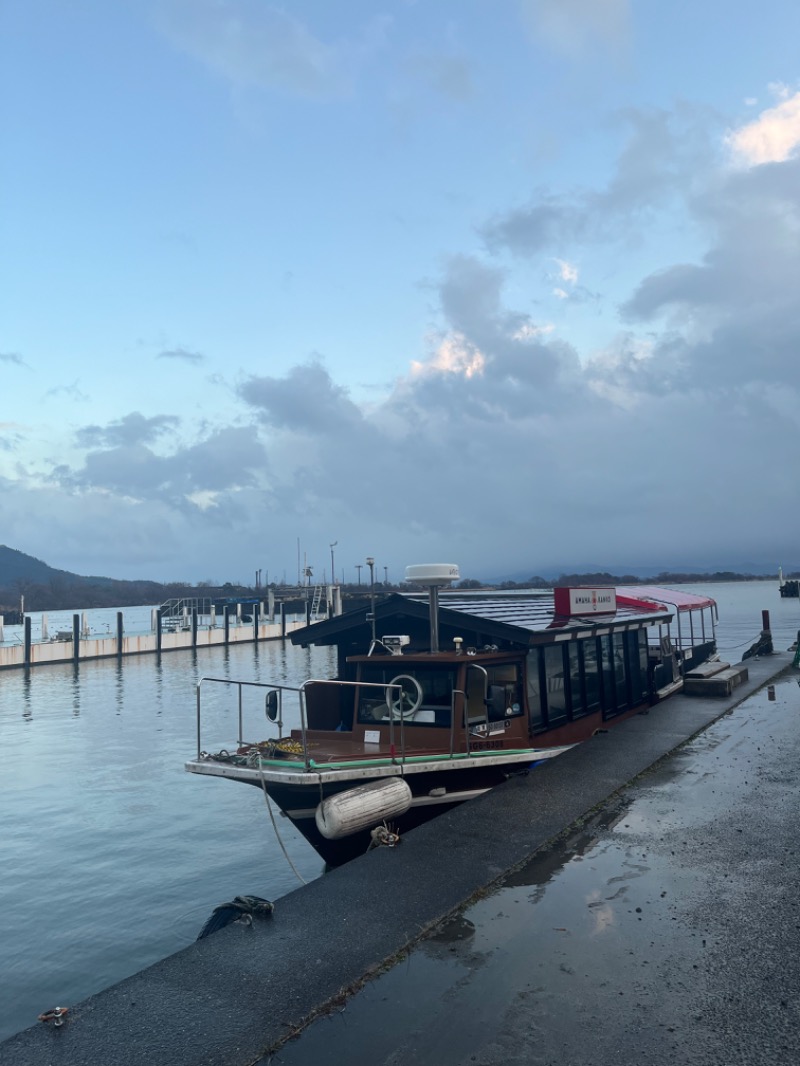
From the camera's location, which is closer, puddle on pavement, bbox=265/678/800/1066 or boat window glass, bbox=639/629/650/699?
puddle on pavement, bbox=265/678/800/1066

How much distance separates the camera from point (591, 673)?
15.0m

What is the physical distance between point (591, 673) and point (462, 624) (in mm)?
3783

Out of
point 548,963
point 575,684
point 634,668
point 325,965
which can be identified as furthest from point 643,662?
point 325,965

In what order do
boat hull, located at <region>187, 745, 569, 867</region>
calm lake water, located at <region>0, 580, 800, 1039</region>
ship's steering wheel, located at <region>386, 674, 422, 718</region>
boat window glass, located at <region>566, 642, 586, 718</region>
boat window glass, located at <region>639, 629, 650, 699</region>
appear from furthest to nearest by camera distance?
boat window glass, located at <region>639, 629, 650, 699</region> → boat window glass, located at <region>566, 642, 586, 718</region> → ship's steering wheel, located at <region>386, 674, 422, 718</region> → calm lake water, located at <region>0, 580, 800, 1039</region> → boat hull, located at <region>187, 745, 569, 867</region>

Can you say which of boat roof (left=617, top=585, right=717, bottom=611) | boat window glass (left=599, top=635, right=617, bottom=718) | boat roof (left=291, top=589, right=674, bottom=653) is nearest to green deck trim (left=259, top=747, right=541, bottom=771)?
boat roof (left=291, top=589, right=674, bottom=653)

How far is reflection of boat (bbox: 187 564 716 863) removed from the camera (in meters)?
10.0

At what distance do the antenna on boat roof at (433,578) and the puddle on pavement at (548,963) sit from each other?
13.0 ft

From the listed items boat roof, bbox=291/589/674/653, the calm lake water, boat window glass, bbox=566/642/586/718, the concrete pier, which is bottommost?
the calm lake water

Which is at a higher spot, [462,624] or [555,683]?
[462,624]

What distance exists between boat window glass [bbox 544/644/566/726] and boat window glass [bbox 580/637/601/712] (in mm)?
974

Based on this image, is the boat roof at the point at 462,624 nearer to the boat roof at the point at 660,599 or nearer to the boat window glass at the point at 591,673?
the boat window glass at the point at 591,673

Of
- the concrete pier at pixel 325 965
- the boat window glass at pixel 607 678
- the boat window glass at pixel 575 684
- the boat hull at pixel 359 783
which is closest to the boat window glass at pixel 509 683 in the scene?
the boat hull at pixel 359 783

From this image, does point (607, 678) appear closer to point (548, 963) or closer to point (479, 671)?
point (479, 671)

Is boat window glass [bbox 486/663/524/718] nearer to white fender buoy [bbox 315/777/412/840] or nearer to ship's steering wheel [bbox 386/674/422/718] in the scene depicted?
ship's steering wheel [bbox 386/674/422/718]
